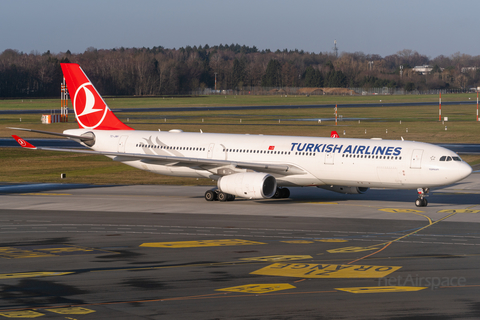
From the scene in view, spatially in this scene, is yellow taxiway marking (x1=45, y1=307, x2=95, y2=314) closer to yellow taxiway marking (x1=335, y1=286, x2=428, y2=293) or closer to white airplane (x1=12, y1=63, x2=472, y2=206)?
yellow taxiway marking (x1=335, y1=286, x2=428, y2=293)

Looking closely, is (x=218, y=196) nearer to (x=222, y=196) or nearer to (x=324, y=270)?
(x=222, y=196)

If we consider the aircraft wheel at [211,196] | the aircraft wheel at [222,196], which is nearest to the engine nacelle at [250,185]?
the aircraft wheel at [222,196]

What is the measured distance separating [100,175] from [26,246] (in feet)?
91.4

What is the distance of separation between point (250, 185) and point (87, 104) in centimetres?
1663

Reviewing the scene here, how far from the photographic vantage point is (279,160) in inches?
1519

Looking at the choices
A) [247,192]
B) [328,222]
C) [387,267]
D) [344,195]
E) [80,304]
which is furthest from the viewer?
[344,195]

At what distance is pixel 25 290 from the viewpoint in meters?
18.5

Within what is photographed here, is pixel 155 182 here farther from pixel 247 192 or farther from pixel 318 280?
pixel 318 280

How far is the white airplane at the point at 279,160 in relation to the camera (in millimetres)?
35312

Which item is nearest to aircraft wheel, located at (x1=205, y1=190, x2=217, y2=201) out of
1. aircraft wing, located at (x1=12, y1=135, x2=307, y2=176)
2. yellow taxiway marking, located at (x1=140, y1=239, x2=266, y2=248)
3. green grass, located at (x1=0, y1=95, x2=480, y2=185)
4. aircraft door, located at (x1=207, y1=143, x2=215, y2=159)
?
aircraft wing, located at (x1=12, y1=135, x2=307, y2=176)

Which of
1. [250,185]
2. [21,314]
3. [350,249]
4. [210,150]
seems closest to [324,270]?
[350,249]

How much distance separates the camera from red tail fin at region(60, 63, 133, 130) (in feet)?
149

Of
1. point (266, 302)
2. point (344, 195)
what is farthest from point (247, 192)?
point (266, 302)

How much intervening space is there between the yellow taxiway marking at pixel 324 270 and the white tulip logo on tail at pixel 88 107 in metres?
27.4
